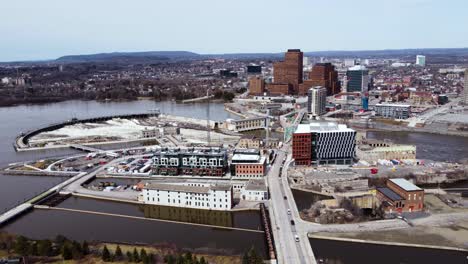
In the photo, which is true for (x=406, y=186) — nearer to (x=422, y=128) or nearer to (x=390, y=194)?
(x=390, y=194)

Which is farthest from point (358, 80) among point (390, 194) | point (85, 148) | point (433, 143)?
point (390, 194)

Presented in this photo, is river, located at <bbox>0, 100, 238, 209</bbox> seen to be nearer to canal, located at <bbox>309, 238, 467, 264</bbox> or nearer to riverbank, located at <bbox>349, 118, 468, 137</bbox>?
canal, located at <bbox>309, 238, 467, 264</bbox>

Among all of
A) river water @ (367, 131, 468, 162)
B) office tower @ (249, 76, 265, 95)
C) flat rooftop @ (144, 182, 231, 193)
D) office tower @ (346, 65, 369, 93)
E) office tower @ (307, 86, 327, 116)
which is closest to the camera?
flat rooftop @ (144, 182, 231, 193)

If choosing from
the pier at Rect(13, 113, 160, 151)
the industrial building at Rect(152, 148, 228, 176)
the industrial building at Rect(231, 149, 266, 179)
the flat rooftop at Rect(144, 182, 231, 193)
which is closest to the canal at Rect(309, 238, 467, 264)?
the flat rooftop at Rect(144, 182, 231, 193)

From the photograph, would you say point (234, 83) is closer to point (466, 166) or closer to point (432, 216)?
point (466, 166)

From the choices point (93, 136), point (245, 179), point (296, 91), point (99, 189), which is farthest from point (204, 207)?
point (296, 91)
